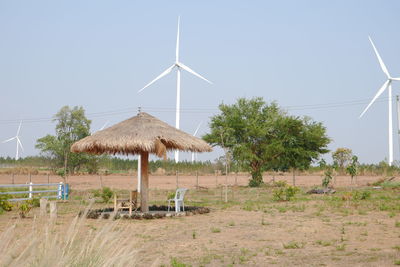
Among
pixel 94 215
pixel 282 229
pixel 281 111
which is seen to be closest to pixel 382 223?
pixel 282 229

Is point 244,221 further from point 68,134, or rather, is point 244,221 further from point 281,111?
point 68,134

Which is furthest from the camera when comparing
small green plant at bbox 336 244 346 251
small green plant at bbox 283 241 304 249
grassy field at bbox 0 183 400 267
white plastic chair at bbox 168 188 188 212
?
white plastic chair at bbox 168 188 188 212

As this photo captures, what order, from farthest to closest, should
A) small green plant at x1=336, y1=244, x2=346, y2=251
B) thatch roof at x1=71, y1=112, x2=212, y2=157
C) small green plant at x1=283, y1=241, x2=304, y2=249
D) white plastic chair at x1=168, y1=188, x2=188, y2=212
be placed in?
white plastic chair at x1=168, y1=188, x2=188, y2=212, thatch roof at x1=71, y1=112, x2=212, y2=157, small green plant at x1=283, y1=241, x2=304, y2=249, small green plant at x1=336, y1=244, x2=346, y2=251

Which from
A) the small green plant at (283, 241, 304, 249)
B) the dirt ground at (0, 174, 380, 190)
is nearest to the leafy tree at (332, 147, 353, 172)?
the dirt ground at (0, 174, 380, 190)

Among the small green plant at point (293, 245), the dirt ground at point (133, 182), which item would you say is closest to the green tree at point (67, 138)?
the dirt ground at point (133, 182)

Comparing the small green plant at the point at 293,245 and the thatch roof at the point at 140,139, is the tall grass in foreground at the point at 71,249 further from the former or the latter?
the thatch roof at the point at 140,139

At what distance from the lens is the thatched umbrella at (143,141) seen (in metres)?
15.2

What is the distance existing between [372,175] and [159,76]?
2100 cm

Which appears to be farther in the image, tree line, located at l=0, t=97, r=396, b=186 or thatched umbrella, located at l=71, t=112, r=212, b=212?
tree line, located at l=0, t=97, r=396, b=186

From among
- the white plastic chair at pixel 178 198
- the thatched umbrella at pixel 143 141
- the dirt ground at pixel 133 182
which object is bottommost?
the white plastic chair at pixel 178 198

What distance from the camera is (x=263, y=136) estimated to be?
107ft

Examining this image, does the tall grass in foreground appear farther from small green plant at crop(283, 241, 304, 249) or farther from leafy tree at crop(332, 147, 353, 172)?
leafy tree at crop(332, 147, 353, 172)

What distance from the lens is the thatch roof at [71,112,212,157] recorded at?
15.2m

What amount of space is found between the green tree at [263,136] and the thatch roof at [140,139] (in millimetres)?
15672
